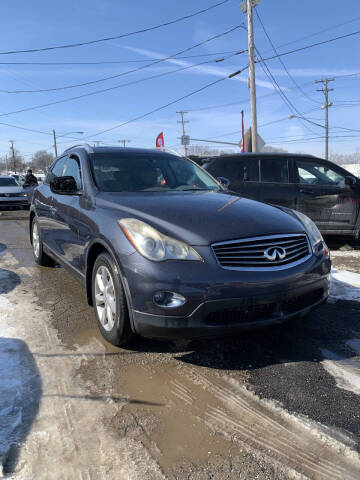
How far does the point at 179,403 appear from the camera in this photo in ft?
7.93

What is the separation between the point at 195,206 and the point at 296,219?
2.96 feet

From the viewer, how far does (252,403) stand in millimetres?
2402

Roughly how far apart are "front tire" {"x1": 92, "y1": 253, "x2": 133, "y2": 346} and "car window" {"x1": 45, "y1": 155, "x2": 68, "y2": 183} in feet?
7.19

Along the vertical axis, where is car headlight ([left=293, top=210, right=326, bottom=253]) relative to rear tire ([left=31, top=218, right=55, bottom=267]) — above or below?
above

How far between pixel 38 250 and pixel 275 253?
159 inches

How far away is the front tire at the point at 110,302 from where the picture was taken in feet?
9.24

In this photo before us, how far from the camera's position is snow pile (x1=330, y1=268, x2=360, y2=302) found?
171 inches

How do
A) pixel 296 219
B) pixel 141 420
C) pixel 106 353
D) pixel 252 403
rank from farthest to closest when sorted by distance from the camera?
pixel 296 219, pixel 106 353, pixel 252 403, pixel 141 420

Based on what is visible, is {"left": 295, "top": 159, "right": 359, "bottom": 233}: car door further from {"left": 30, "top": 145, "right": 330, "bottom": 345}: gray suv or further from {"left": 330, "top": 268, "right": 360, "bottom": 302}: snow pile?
{"left": 30, "top": 145, "right": 330, "bottom": 345}: gray suv

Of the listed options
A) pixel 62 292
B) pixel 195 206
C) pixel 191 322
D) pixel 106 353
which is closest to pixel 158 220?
pixel 195 206

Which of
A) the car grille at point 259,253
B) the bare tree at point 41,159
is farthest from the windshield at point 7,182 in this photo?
the bare tree at point 41,159

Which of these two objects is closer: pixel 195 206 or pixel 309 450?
pixel 309 450

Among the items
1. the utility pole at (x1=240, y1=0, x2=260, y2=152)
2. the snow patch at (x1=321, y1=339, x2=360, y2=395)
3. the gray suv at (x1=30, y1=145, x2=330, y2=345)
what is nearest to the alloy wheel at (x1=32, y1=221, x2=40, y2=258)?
the gray suv at (x1=30, y1=145, x2=330, y2=345)

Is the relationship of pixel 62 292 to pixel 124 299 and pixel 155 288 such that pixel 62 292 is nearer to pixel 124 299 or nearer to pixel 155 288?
pixel 124 299
